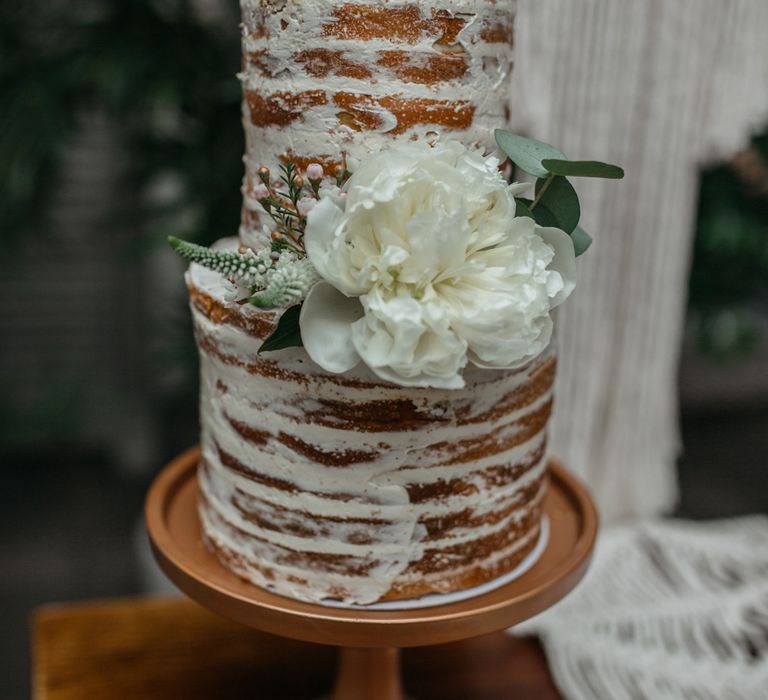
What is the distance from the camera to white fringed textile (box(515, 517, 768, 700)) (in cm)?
108

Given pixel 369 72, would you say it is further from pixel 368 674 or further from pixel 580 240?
pixel 368 674

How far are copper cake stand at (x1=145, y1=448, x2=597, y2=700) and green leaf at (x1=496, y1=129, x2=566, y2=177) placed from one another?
0.38 metres

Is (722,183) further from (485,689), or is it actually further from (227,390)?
(227,390)

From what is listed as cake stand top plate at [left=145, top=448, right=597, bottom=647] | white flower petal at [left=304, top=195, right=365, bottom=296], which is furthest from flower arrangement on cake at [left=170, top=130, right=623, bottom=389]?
cake stand top plate at [left=145, top=448, right=597, bottom=647]

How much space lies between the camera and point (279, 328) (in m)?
0.69

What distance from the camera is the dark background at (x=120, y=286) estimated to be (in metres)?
1.40

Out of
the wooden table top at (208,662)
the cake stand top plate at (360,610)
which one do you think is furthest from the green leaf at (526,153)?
the wooden table top at (208,662)

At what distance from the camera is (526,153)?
71cm

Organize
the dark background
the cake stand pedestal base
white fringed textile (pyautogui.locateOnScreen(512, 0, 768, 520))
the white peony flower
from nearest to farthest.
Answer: the white peony flower → the cake stand pedestal base → white fringed textile (pyautogui.locateOnScreen(512, 0, 768, 520)) → the dark background

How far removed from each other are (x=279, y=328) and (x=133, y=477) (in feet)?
6.42

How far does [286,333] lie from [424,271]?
0.45 feet

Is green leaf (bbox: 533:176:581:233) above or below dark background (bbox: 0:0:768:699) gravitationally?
above

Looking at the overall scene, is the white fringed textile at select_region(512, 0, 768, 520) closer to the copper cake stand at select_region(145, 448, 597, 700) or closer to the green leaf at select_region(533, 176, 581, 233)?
the copper cake stand at select_region(145, 448, 597, 700)

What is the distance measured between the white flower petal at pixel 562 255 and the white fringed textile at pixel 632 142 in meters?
0.60
